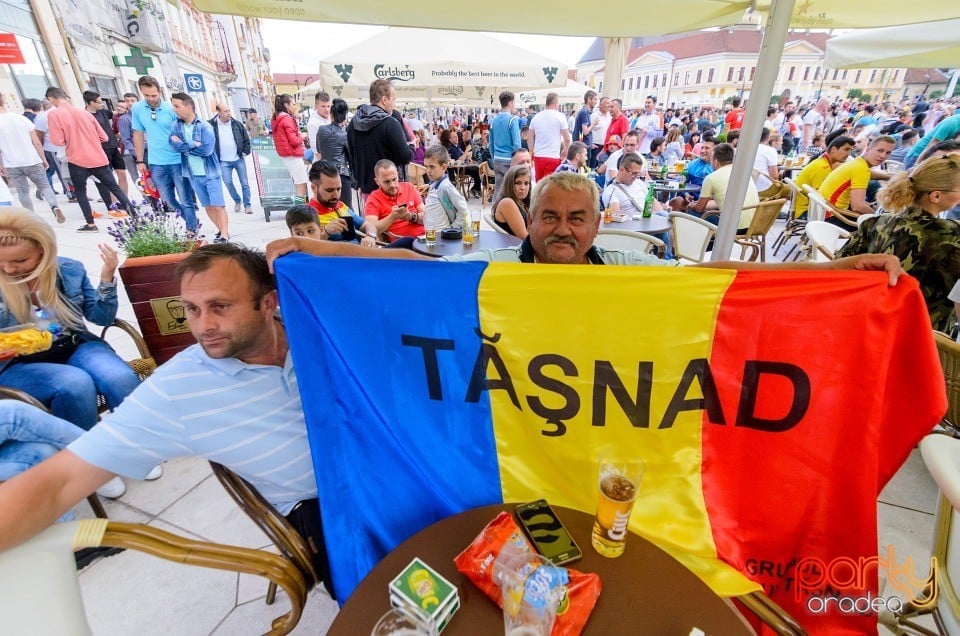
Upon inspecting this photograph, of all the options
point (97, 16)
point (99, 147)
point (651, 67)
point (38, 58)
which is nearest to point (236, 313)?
point (99, 147)

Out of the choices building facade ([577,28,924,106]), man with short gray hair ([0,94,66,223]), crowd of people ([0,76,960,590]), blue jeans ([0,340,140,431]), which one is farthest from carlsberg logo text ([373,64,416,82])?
building facade ([577,28,924,106])

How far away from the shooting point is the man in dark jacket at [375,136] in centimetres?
533

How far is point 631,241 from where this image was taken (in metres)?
3.99

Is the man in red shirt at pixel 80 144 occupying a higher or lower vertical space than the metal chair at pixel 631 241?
higher

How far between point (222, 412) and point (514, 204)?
3182mm

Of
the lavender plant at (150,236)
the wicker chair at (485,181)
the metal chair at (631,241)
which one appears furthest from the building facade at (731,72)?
the lavender plant at (150,236)

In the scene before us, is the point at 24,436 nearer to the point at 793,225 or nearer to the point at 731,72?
the point at 793,225

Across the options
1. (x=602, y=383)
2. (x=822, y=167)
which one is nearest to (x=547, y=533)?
(x=602, y=383)

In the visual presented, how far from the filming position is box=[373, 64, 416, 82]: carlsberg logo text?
6.56 m

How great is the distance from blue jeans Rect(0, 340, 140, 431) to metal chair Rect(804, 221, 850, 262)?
4.75m

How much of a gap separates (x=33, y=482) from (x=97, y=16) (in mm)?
22032

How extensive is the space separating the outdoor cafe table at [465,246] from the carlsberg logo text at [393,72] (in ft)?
13.5

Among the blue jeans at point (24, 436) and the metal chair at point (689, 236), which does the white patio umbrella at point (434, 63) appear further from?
the blue jeans at point (24, 436)

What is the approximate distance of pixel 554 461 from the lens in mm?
1395
